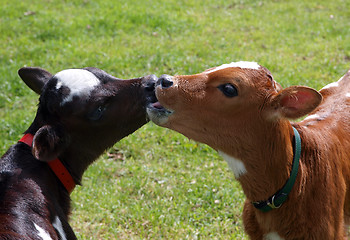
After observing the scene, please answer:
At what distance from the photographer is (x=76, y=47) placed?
28.6 ft

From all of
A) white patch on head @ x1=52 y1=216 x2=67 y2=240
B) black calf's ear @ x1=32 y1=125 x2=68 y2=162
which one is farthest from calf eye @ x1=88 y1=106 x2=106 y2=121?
white patch on head @ x1=52 y1=216 x2=67 y2=240

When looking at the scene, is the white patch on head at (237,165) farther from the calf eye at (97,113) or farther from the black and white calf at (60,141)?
the calf eye at (97,113)

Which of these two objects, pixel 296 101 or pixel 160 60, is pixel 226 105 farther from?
pixel 160 60

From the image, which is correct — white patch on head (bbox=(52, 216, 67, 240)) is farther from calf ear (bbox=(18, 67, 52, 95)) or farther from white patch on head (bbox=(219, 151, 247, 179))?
white patch on head (bbox=(219, 151, 247, 179))

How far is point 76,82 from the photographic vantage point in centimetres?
383

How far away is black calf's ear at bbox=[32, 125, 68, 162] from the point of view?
337 centimetres

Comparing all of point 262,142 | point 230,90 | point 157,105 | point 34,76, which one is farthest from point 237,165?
point 34,76

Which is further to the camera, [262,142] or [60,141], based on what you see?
[60,141]

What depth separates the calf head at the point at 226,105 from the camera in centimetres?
332

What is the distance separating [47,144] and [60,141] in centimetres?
19

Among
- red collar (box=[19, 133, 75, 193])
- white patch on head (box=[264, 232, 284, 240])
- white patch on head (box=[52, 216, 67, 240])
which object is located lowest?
white patch on head (box=[264, 232, 284, 240])

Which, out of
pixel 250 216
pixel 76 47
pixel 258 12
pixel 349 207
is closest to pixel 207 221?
pixel 250 216

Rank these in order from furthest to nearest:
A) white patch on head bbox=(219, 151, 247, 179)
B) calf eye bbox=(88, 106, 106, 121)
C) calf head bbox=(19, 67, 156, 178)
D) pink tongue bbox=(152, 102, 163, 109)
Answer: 1. calf eye bbox=(88, 106, 106, 121)
2. calf head bbox=(19, 67, 156, 178)
3. pink tongue bbox=(152, 102, 163, 109)
4. white patch on head bbox=(219, 151, 247, 179)

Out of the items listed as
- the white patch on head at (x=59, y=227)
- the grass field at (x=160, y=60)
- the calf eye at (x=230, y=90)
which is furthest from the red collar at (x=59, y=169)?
the calf eye at (x=230, y=90)
